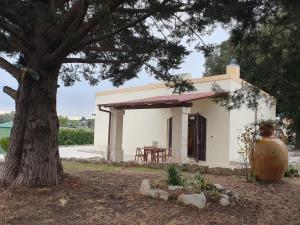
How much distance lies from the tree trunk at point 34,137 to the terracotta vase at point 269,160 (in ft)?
14.9

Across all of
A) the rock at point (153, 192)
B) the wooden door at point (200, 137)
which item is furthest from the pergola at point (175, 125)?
the rock at point (153, 192)

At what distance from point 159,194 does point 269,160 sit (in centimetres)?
353

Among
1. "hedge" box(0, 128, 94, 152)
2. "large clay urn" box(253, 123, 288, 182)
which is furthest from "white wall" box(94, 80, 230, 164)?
"large clay urn" box(253, 123, 288, 182)

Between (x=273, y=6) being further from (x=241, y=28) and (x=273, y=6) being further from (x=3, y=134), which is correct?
(x=3, y=134)

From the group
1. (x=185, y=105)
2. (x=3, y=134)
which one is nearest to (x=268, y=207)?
(x=185, y=105)

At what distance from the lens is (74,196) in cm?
684

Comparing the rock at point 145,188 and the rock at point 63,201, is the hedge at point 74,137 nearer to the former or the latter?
the rock at point 145,188

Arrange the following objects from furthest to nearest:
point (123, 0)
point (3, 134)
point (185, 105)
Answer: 1. point (3, 134)
2. point (185, 105)
3. point (123, 0)

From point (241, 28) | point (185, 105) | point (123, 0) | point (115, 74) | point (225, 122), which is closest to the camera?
point (123, 0)

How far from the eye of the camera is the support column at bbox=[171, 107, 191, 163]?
1533 centimetres

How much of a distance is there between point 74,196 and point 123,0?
10.7ft

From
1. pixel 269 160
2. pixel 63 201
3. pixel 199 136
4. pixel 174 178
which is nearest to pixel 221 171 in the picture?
pixel 269 160

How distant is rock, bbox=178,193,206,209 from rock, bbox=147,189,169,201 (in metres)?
0.26

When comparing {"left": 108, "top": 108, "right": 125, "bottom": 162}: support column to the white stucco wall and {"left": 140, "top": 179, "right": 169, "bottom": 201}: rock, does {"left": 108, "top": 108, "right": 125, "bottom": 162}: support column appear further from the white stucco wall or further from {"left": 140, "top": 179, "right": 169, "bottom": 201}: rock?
{"left": 140, "top": 179, "right": 169, "bottom": 201}: rock
